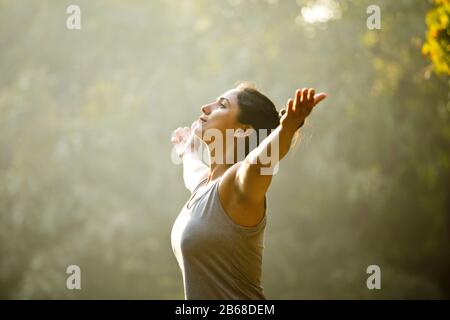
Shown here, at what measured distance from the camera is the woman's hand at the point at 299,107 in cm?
201

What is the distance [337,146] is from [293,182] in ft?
4.15

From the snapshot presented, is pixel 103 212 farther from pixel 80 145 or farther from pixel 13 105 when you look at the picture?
pixel 13 105

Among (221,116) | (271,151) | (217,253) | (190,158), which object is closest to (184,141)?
(190,158)

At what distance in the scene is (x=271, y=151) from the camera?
207cm

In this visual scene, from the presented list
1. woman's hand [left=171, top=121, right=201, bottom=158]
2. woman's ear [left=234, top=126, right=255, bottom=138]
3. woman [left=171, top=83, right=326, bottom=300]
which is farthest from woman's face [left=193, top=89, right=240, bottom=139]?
woman's hand [left=171, top=121, right=201, bottom=158]

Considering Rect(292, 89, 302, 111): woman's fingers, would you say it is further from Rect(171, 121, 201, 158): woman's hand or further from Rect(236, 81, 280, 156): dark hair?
Rect(171, 121, 201, 158): woman's hand

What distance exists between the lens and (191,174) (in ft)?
10.3

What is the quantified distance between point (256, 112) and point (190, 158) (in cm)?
74

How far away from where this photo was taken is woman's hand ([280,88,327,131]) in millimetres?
2014

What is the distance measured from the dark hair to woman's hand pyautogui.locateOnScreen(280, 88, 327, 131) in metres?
0.63
